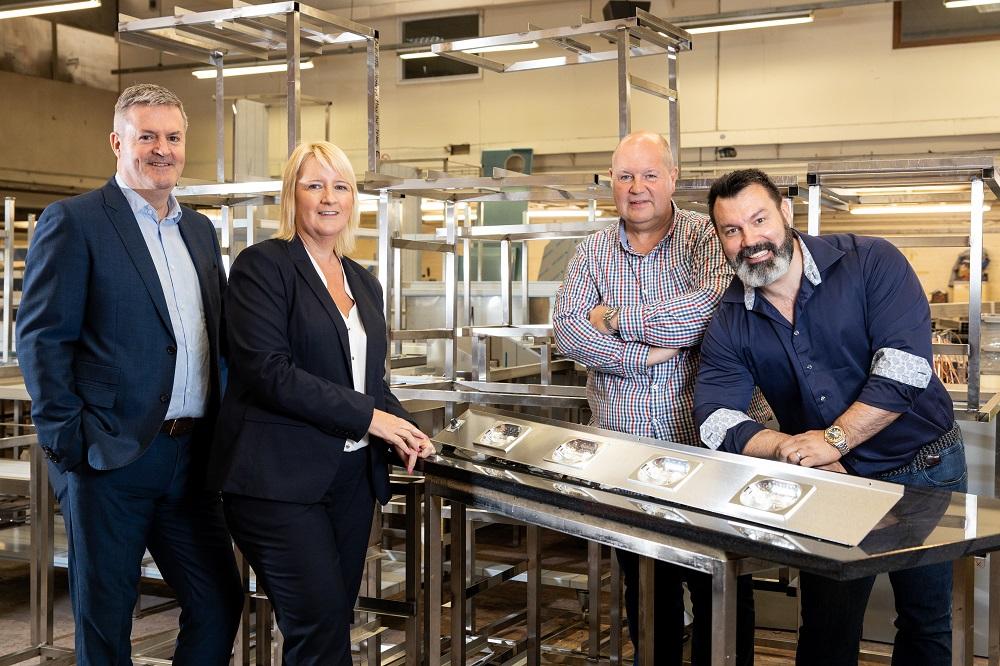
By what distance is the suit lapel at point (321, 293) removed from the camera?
2168 mm

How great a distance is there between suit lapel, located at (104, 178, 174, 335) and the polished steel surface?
29.2 inches

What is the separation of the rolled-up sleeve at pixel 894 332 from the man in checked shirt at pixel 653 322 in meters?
0.40

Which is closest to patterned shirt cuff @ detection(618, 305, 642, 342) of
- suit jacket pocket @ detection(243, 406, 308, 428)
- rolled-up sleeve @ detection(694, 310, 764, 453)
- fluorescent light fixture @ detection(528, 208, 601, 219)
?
rolled-up sleeve @ detection(694, 310, 764, 453)

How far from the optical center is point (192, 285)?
2.33 meters

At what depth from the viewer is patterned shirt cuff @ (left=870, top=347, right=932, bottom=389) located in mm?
2113

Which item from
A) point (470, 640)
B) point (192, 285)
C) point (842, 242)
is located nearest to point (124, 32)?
point (192, 285)

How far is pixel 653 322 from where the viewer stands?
2.45m

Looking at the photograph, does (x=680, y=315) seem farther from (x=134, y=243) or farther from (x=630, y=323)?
(x=134, y=243)

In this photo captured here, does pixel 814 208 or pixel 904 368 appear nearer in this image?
pixel 904 368

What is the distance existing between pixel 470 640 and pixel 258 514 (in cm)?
151

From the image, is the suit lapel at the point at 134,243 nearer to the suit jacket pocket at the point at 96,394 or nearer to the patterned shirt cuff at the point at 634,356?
the suit jacket pocket at the point at 96,394

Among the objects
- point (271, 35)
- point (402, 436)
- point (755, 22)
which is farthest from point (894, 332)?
point (755, 22)

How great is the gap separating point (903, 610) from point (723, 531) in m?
0.87

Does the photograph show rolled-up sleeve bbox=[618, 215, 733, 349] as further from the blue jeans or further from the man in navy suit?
the man in navy suit
